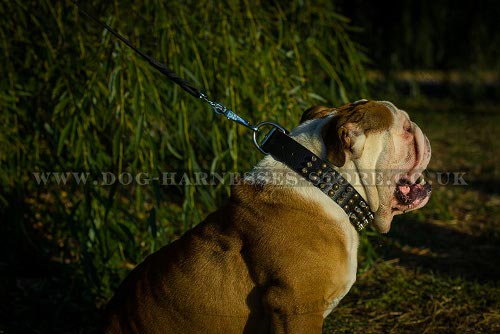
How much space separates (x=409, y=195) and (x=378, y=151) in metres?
0.27

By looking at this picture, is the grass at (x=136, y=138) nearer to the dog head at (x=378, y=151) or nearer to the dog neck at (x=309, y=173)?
the dog head at (x=378, y=151)

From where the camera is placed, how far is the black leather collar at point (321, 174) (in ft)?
7.10

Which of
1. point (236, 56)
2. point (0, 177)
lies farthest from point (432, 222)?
point (0, 177)

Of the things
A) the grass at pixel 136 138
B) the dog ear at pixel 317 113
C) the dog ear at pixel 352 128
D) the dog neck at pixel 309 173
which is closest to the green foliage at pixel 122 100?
the grass at pixel 136 138

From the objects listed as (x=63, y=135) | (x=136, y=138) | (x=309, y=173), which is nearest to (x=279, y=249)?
(x=309, y=173)

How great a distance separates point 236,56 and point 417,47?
4.65 m

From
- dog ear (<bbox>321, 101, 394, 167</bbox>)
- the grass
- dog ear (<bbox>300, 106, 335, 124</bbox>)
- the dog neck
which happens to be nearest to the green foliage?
the grass

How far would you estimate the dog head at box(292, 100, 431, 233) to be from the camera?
2.15 m

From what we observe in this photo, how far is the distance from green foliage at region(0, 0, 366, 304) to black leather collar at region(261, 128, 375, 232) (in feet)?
3.65

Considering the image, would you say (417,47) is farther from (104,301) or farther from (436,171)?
(104,301)

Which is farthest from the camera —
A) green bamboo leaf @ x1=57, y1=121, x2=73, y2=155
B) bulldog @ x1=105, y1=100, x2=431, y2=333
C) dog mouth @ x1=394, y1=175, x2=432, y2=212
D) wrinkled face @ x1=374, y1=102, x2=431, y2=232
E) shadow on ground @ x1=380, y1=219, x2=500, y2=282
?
shadow on ground @ x1=380, y1=219, x2=500, y2=282

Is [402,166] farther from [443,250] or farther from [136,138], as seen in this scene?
[443,250]

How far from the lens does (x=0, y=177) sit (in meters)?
3.46

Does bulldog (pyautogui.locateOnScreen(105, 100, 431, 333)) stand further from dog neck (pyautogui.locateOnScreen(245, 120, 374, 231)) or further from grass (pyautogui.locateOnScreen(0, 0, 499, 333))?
grass (pyautogui.locateOnScreen(0, 0, 499, 333))
